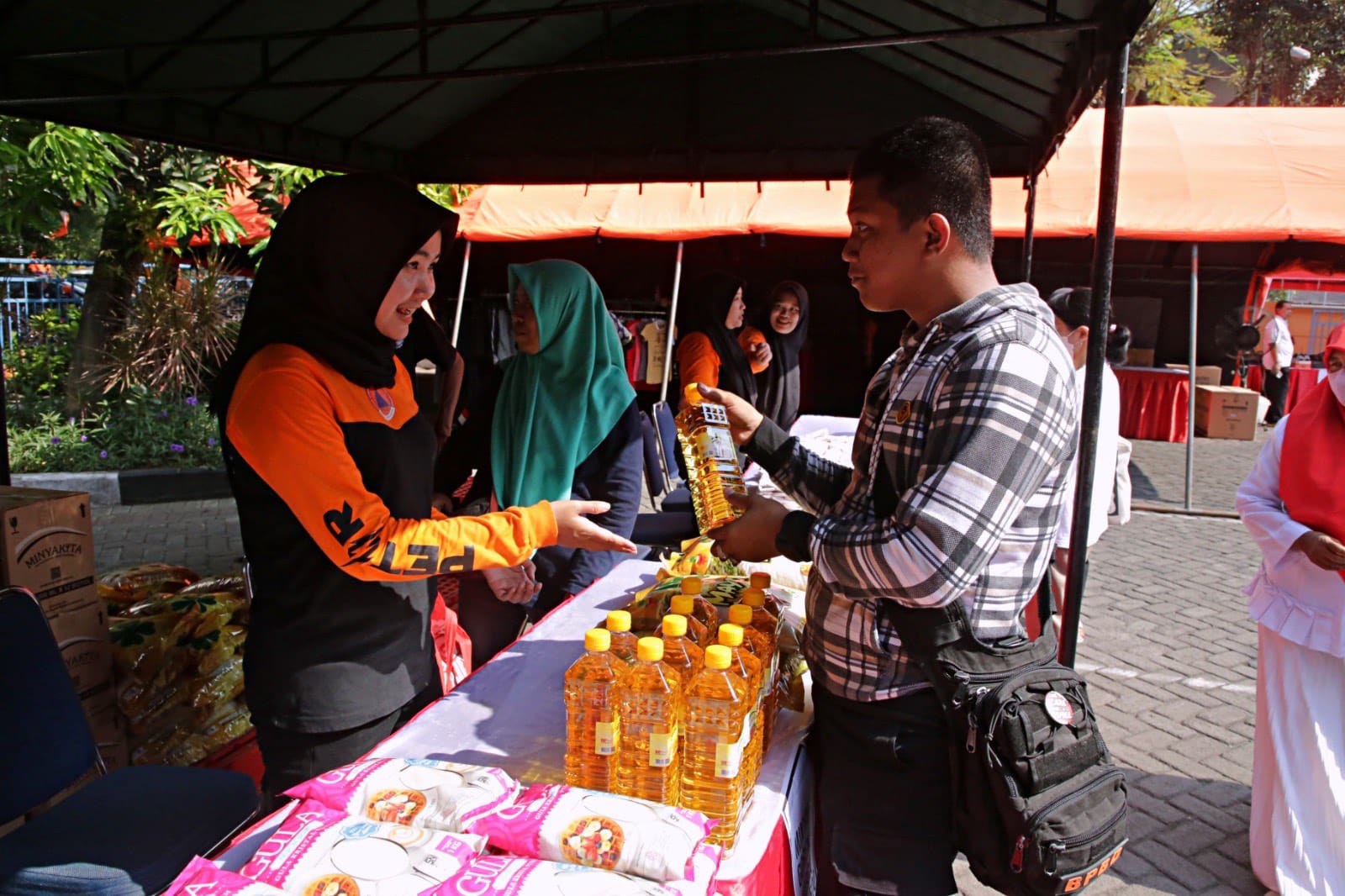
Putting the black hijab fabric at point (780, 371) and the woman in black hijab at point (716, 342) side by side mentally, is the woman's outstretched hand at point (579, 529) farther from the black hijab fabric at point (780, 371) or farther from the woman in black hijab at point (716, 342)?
the black hijab fabric at point (780, 371)

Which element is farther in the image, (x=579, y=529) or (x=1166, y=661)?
(x=1166, y=661)

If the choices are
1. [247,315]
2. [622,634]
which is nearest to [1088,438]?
[622,634]

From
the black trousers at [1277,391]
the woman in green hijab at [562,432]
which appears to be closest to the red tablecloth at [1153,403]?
the black trousers at [1277,391]

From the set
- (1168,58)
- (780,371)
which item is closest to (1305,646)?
(780,371)

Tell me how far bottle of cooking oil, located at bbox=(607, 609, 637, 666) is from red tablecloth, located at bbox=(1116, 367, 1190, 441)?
1212 cm

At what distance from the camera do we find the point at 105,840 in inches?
81.1

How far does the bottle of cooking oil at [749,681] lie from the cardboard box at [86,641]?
7.46 feet

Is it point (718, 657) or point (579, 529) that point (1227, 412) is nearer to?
point (579, 529)

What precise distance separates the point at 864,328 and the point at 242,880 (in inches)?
442

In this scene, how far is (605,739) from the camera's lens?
4.90 feet

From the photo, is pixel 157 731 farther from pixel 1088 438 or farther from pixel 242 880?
pixel 1088 438

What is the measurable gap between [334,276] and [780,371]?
3903 mm

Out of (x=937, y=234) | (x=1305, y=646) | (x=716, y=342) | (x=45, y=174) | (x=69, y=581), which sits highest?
(x=45, y=174)

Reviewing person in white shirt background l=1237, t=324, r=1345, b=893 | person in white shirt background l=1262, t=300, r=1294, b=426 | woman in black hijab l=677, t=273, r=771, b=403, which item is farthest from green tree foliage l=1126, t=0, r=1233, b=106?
person in white shirt background l=1237, t=324, r=1345, b=893
